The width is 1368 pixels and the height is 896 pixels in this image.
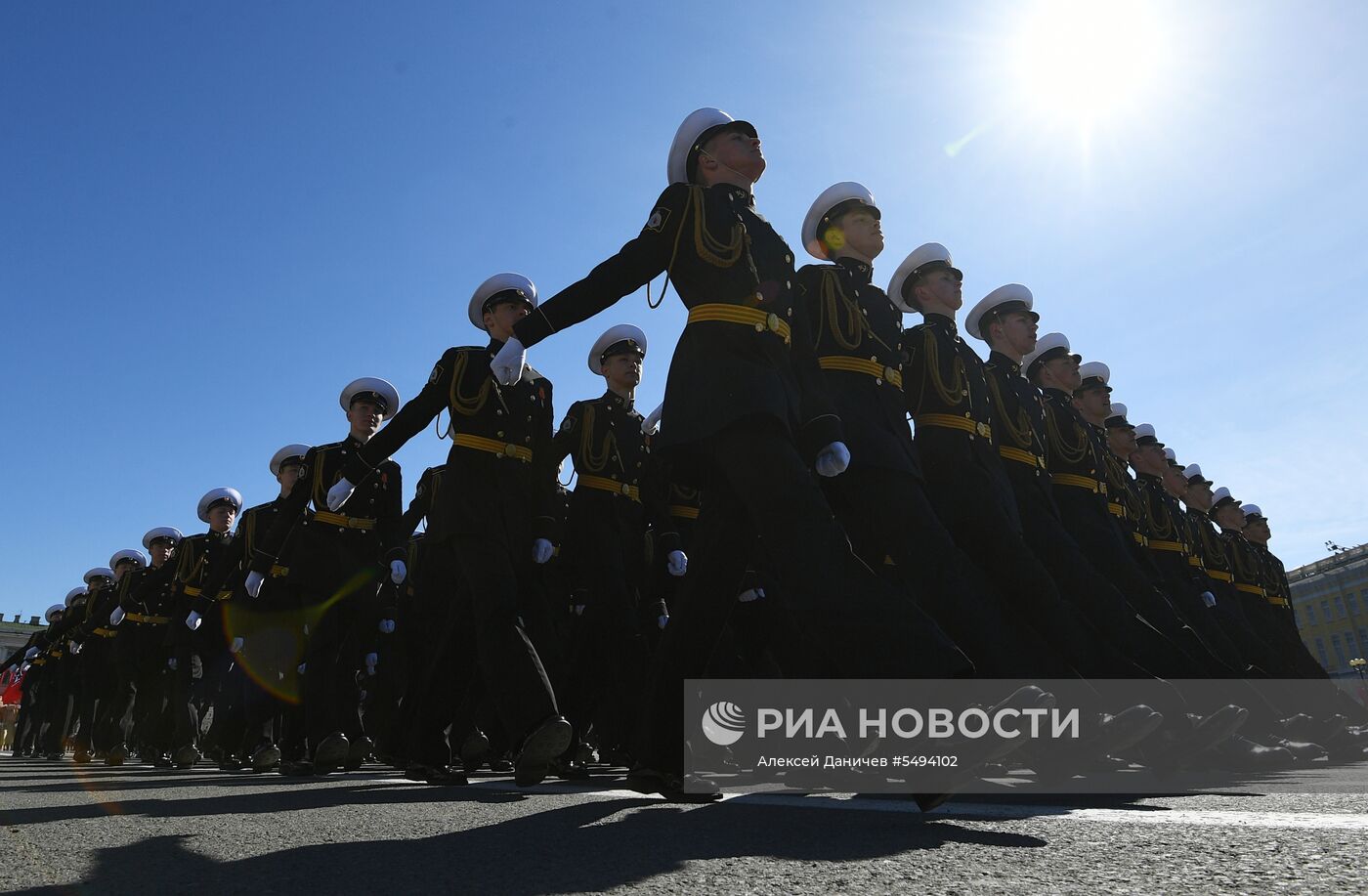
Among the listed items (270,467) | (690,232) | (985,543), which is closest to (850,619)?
(690,232)

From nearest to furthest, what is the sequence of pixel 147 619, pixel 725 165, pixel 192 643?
pixel 725 165 → pixel 192 643 → pixel 147 619

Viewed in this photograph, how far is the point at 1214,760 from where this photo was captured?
5.08 m

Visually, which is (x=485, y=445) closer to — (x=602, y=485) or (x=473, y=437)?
(x=473, y=437)

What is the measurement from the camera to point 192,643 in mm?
9766

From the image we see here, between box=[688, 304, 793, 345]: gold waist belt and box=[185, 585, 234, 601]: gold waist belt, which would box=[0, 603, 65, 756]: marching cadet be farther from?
box=[688, 304, 793, 345]: gold waist belt

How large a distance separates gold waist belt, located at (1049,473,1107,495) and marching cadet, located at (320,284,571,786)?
323 centimetres

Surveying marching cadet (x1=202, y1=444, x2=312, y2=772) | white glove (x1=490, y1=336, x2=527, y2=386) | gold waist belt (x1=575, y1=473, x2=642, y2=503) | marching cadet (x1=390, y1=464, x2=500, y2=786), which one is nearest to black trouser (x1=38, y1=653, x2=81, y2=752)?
marching cadet (x1=202, y1=444, x2=312, y2=772)

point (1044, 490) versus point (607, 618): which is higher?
point (1044, 490)

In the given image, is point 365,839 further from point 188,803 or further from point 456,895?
point 188,803

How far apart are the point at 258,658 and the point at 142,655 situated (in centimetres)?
535

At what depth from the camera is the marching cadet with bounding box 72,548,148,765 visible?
12266 millimetres

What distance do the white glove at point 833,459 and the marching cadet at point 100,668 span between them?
11.6 m

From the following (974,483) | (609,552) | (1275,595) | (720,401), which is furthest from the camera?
(1275,595)

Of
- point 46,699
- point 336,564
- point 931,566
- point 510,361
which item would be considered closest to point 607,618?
point 336,564
